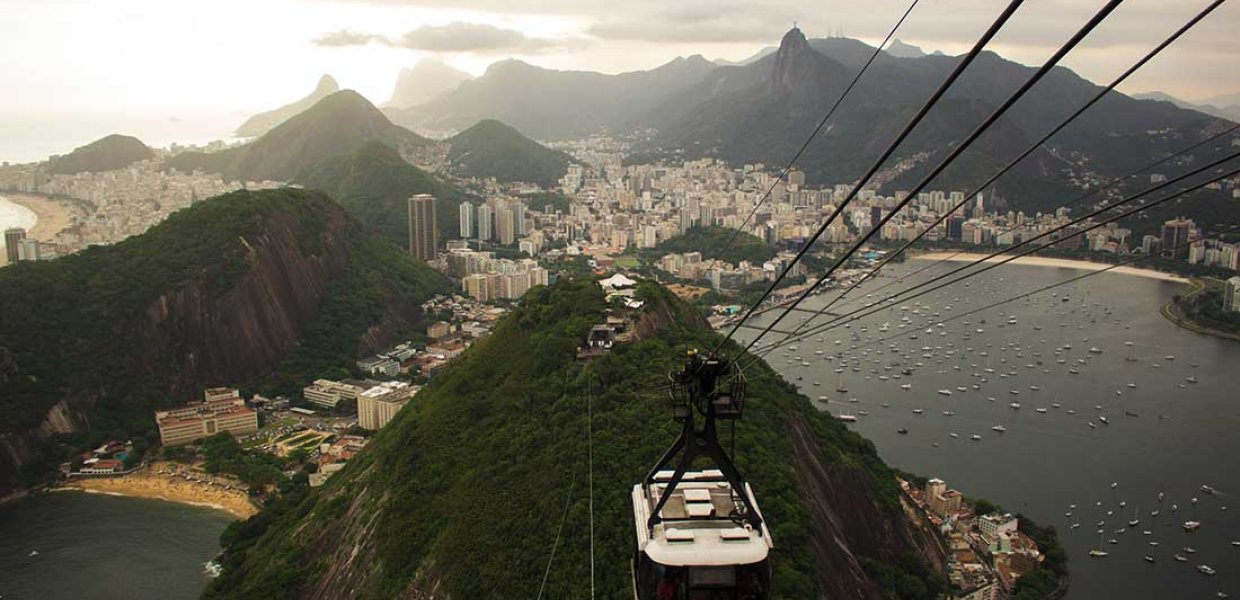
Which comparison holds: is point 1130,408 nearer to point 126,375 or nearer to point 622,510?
point 622,510

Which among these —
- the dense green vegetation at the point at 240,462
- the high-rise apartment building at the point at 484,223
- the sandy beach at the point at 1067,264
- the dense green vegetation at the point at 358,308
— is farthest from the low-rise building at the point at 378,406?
the sandy beach at the point at 1067,264

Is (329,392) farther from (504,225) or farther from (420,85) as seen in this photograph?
Answer: (420,85)

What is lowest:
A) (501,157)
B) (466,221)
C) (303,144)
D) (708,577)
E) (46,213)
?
(466,221)

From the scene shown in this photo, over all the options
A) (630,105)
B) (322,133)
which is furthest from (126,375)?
(630,105)

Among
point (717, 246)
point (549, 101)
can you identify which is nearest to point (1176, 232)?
point (717, 246)

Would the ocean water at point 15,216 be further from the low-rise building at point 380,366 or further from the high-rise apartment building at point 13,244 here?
the low-rise building at point 380,366

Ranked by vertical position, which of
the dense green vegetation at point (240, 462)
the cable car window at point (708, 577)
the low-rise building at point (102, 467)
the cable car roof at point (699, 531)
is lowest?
the low-rise building at point (102, 467)
